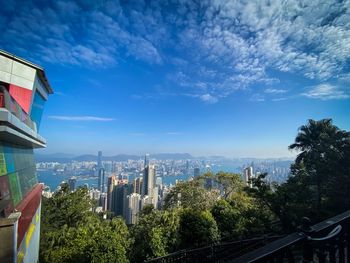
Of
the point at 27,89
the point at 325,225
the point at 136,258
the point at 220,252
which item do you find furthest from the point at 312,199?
the point at 27,89

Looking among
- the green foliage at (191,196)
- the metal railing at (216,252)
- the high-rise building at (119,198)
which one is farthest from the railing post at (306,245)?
the high-rise building at (119,198)

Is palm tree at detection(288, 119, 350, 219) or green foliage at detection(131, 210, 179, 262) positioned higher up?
palm tree at detection(288, 119, 350, 219)

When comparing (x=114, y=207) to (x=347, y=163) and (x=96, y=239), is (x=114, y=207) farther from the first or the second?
(x=347, y=163)

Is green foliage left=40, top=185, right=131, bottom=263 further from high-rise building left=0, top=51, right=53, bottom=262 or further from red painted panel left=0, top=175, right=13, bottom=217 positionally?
red painted panel left=0, top=175, right=13, bottom=217

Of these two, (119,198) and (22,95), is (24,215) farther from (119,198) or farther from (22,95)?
(119,198)

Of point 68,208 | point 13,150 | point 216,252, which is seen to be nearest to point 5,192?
point 13,150

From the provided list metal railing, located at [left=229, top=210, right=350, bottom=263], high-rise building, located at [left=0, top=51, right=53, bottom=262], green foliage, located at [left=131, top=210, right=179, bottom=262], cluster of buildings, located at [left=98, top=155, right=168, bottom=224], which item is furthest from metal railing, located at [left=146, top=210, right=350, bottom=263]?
cluster of buildings, located at [left=98, top=155, right=168, bottom=224]
